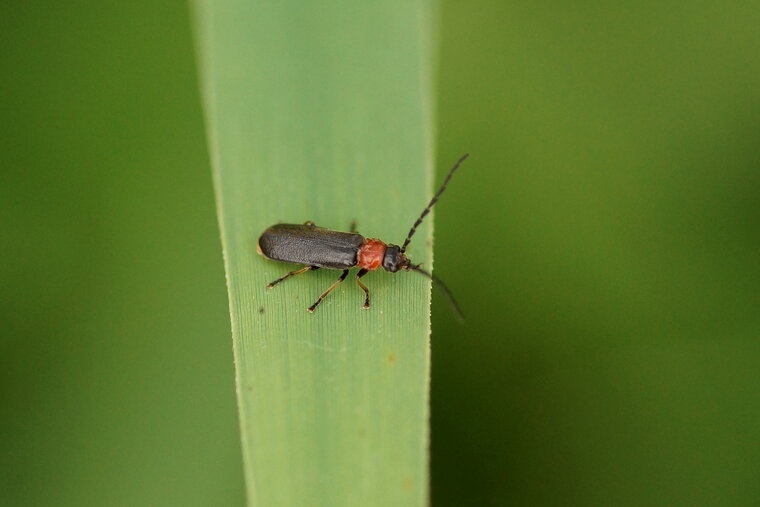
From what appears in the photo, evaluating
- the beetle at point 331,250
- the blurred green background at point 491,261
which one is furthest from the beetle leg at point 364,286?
the blurred green background at point 491,261

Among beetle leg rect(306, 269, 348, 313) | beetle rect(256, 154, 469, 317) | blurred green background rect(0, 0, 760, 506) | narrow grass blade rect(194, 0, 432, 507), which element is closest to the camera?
narrow grass blade rect(194, 0, 432, 507)

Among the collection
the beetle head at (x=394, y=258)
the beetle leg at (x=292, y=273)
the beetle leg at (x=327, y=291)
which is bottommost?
the beetle leg at (x=327, y=291)

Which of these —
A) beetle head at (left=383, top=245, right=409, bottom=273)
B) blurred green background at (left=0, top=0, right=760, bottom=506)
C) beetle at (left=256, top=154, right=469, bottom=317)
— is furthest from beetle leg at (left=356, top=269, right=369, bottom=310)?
blurred green background at (left=0, top=0, right=760, bottom=506)

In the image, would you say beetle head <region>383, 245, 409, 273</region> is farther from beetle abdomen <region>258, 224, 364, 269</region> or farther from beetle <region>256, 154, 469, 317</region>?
beetle abdomen <region>258, 224, 364, 269</region>

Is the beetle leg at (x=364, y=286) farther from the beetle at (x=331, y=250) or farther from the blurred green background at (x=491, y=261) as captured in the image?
the blurred green background at (x=491, y=261)

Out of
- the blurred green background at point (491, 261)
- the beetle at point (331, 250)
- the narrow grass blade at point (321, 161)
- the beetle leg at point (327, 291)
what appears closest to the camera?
the narrow grass blade at point (321, 161)

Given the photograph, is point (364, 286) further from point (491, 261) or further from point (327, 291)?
point (491, 261)

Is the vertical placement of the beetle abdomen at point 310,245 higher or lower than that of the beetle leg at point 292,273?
higher

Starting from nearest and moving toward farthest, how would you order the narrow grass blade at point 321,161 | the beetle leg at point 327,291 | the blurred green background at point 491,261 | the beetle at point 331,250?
the narrow grass blade at point 321,161, the beetle leg at point 327,291, the beetle at point 331,250, the blurred green background at point 491,261
